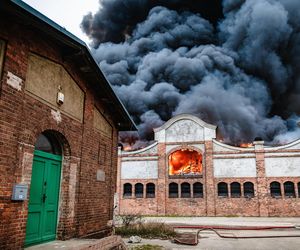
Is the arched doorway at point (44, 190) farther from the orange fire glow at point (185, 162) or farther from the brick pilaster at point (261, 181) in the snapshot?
the brick pilaster at point (261, 181)

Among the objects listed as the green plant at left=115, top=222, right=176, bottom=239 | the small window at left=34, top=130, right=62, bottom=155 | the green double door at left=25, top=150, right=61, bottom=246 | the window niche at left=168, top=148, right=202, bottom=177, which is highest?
the window niche at left=168, top=148, right=202, bottom=177

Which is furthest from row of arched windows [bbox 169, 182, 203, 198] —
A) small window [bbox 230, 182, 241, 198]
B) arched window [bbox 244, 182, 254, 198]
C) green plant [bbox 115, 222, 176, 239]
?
green plant [bbox 115, 222, 176, 239]

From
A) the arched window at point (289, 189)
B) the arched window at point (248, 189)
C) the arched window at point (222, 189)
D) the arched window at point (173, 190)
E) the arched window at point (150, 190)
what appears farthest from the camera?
→ the arched window at point (150, 190)

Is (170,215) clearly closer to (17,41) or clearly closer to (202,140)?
(202,140)

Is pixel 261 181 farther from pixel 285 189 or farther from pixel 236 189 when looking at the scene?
pixel 236 189

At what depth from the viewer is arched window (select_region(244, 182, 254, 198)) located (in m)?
25.2

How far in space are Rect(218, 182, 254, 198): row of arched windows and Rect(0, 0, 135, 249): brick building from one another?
662 inches

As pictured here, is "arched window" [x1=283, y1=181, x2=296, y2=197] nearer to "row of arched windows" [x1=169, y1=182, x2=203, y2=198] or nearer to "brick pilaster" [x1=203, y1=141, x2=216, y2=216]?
"brick pilaster" [x1=203, y1=141, x2=216, y2=216]

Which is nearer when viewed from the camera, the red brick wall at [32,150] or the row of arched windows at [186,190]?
the red brick wall at [32,150]

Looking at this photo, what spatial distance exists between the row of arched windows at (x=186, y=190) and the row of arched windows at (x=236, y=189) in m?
1.78

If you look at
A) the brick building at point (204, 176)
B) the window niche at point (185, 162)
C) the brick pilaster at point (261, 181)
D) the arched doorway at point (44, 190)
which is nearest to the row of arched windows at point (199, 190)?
the brick building at point (204, 176)

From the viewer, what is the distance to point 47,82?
25.1ft

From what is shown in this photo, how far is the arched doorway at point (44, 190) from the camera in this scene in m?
7.21

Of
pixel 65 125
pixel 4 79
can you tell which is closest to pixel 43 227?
pixel 65 125
